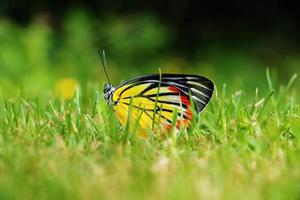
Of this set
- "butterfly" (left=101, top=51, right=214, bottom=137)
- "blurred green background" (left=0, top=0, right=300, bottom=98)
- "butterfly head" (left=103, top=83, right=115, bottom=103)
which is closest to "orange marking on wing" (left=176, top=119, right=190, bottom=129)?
"butterfly" (left=101, top=51, right=214, bottom=137)

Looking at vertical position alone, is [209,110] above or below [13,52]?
below

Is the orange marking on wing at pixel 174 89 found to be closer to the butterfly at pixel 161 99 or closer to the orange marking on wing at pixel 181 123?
the butterfly at pixel 161 99

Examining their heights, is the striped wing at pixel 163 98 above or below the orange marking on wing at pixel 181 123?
above

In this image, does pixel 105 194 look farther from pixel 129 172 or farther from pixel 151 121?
pixel 151 121

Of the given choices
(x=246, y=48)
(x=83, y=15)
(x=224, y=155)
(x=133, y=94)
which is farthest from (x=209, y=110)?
(x=246, y=48)

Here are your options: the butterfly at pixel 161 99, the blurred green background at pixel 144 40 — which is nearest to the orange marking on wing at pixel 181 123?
the butterfly at pixel 161 99

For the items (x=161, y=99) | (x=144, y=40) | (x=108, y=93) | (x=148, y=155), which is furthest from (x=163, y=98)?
(x=144, y=40)
